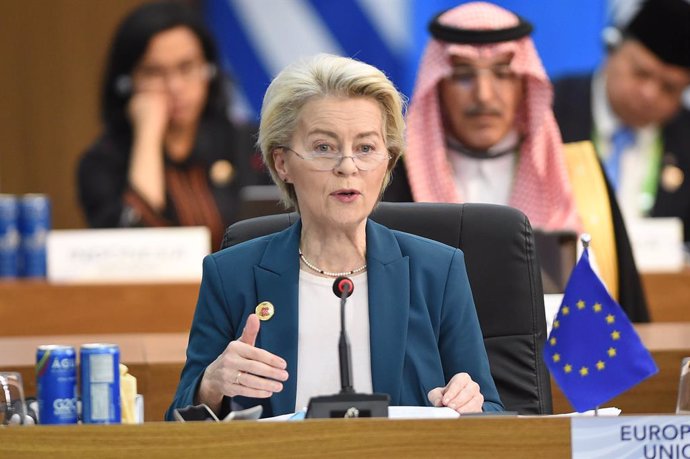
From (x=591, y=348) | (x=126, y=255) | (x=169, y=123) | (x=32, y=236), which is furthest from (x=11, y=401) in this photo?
(x=169, y=123)

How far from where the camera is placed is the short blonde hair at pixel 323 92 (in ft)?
8.07

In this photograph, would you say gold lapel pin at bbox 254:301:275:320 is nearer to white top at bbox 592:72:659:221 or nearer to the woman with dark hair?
the woman with dark hair

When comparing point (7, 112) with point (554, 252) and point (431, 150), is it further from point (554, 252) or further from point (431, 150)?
point (554, 252)

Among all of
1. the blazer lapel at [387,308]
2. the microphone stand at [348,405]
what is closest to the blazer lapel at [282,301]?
the blazer lapel at [387,308]

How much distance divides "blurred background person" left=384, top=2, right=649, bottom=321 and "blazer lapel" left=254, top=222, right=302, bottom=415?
147 cm

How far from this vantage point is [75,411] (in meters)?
2.02

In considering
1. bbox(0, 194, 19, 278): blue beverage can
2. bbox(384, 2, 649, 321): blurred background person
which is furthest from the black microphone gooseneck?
bbox(0, 194, 19, 278): blue beverage can

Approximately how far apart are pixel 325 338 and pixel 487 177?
1.86m

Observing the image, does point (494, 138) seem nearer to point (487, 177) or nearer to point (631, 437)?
point (487, 177)

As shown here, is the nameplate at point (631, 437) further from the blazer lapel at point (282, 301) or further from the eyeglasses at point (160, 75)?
the eyeglasses at point (160, 75)

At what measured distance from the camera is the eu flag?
2.11m

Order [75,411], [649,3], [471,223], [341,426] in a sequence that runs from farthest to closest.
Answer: [649,3] → [471,223] → [75,411] → [341,426]

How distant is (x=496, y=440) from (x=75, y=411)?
0.58m

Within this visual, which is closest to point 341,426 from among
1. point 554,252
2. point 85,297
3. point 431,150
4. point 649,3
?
point 554,252
